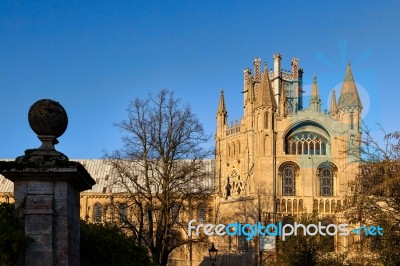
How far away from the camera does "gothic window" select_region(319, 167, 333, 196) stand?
234ft

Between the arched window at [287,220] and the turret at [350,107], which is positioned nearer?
the arched window at [287,220]

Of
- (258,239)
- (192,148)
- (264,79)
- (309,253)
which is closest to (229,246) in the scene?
(258,239)

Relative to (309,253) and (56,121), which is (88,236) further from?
(309,253)

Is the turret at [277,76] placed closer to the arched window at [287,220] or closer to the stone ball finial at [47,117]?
the arched window at [287,220]

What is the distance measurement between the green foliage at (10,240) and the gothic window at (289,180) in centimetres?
A: 6107

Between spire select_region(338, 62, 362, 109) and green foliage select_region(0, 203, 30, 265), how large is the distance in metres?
64.1

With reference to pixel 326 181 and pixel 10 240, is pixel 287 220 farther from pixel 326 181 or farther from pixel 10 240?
pixel 10 240

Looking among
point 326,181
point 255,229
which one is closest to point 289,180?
point 326,181

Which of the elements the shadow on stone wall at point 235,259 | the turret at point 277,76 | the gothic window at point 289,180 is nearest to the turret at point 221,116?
the gothic window at point 289,180

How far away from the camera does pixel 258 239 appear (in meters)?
69.5

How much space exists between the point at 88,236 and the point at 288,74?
83.6m

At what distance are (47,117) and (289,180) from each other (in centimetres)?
6116

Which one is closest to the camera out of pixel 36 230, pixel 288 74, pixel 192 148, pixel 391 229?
pixel 36 230

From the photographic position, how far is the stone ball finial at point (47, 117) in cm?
1160
